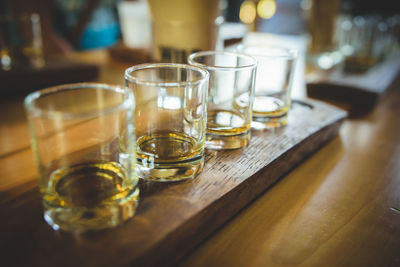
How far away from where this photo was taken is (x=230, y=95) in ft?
1.63

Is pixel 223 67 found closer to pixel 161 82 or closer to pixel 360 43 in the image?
pixel 161 82

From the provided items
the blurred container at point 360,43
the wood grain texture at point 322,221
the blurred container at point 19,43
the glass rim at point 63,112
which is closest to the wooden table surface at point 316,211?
the wood grain texture at point 322,221

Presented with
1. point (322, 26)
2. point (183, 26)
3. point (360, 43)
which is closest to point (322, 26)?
point (322, 26)

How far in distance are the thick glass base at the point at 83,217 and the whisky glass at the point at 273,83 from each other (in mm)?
289

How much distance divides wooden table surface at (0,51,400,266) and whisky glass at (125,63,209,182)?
82 millimetres

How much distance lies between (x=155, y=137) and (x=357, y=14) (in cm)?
185

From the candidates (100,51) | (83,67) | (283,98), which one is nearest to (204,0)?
(283,98)

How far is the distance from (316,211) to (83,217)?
25 cm

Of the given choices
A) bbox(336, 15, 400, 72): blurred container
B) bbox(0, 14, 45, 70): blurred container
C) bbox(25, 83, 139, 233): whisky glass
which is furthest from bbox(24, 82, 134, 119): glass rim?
bbox(336, 15, 400, 72): blurred container

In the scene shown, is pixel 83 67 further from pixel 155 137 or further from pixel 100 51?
pixel 155 137

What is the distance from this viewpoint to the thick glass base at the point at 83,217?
0.99 ft

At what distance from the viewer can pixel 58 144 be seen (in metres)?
0.31

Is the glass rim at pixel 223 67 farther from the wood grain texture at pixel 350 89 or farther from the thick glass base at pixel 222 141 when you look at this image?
the wood grain texture at pixel 350 89

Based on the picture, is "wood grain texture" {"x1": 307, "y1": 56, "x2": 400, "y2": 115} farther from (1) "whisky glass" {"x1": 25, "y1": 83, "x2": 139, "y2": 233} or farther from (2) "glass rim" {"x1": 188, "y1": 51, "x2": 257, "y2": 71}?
(1) "whisky glass" {"x1": 25, "y1": 83, "x2": 139, "y2": 233}
